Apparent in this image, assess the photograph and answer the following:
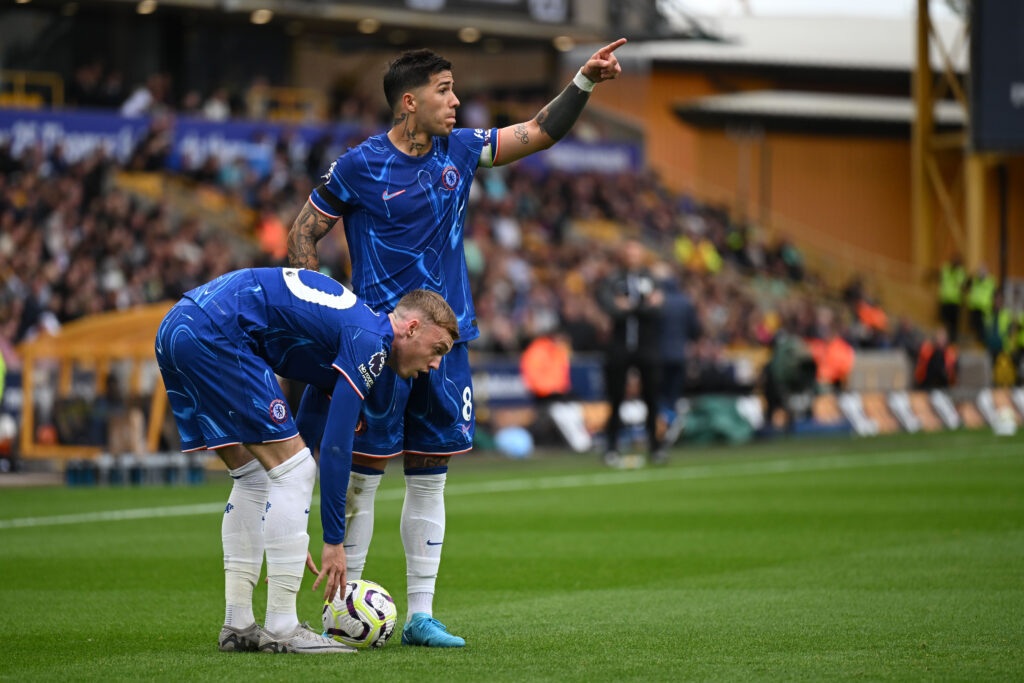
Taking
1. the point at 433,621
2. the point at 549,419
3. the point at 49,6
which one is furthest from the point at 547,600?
the point at 49,6

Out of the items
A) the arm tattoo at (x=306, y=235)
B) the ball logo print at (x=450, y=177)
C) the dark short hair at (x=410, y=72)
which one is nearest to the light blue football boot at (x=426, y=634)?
the arm tattoo at (x=306, y=235)

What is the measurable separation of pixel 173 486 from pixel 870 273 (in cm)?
3133

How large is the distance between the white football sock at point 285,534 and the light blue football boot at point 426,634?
54 centimetres

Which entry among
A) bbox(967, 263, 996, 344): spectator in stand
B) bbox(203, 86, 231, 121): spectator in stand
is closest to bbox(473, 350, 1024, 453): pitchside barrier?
bbox(967, 263, 996, 344): spectator in stand

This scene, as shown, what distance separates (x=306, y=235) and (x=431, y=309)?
0.86 meters

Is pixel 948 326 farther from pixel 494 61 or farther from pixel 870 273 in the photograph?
pixel 494 61

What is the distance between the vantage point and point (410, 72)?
240 inches

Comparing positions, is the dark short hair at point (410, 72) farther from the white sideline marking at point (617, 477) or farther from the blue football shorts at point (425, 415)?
the white sideline marking at point (617, 477)

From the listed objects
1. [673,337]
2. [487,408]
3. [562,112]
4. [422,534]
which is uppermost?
[562,112]

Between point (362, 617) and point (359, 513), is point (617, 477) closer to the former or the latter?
point (359, 513)

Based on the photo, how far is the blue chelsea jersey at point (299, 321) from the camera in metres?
5.46

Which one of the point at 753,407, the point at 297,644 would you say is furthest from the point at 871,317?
the point at 297,644

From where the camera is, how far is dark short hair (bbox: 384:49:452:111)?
→ 6.09 m

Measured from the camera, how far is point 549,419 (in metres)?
20.1
